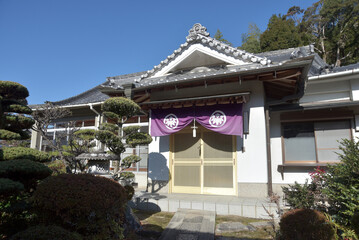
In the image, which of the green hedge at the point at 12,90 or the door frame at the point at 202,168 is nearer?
the green hedge at the point at 12,90

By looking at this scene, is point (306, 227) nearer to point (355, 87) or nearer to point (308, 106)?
point (308, 106)

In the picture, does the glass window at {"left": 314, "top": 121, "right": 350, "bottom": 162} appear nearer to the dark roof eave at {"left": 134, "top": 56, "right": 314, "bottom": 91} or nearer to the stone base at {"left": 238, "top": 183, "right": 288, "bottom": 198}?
the stone base at {"left": 238, "top": 183, "right": 288, "bottom": 198}

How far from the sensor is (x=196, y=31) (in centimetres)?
861

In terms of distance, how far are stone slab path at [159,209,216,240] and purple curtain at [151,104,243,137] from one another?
2680 mm

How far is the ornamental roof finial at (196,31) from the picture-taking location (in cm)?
845

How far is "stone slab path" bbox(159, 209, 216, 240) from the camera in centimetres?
466

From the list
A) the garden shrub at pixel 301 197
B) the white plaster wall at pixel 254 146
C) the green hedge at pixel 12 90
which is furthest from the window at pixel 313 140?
the green hedge at pixel 12 90

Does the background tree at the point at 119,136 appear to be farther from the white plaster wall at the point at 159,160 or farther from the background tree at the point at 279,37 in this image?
the background tree at the point at 279,37

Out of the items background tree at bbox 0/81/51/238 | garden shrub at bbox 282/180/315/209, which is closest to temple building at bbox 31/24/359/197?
garden shrub at bbox 282/180/315/209

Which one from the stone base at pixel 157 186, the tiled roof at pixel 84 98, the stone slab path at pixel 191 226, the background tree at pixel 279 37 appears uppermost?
the background tree at pixel 279 37

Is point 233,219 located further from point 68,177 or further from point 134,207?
point 68,177

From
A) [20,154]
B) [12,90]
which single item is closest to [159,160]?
[20,154]

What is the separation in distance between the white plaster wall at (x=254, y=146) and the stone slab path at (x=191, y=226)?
6.37ft

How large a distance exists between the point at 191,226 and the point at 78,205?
3157 mm
